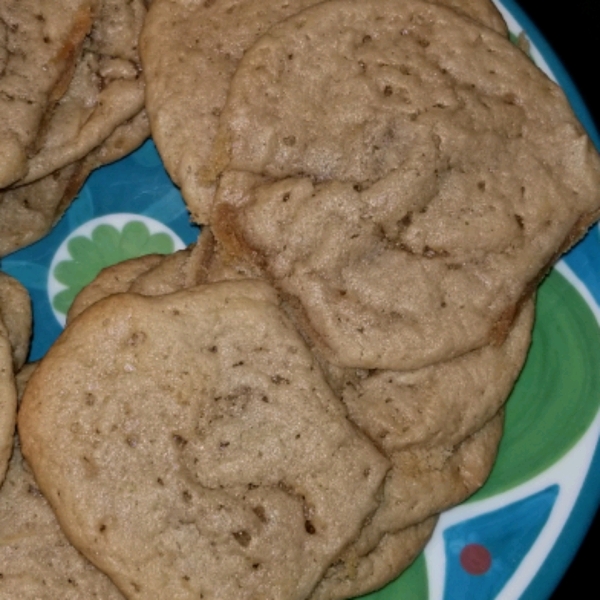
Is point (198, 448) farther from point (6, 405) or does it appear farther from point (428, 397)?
point (428, 397)

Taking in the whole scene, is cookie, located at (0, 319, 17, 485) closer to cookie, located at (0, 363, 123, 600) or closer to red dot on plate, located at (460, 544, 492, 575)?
cookie, located at (0, 363, 123, 600)

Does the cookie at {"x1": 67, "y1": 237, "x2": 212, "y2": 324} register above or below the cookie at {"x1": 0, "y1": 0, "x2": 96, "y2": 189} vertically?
below

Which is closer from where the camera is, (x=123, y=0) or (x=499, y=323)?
(x=499, y=323)

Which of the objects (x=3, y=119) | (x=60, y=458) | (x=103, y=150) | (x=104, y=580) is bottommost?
(x=104, y=580)

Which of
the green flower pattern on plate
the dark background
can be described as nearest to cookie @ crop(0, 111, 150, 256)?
the green flower pattern on plate

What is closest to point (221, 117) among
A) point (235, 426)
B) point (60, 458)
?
point (235, 426)

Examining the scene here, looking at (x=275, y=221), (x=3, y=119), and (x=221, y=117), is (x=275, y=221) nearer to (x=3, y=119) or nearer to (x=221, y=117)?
(x=221, y=117)

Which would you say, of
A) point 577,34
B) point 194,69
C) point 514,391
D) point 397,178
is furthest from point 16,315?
point 577,34
